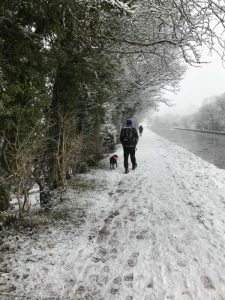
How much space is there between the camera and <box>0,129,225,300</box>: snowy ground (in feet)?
12.1

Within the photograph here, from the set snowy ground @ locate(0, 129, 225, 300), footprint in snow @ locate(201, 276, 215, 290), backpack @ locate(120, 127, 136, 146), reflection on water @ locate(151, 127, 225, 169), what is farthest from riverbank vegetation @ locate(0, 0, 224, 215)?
reflection on water @ locate(151, 127, 225, 169)

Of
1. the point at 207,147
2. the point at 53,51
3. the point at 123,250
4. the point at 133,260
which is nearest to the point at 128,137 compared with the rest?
the point at 53,51

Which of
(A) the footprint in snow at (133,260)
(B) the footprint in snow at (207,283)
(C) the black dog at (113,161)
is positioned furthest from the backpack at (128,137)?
(B) the footprint in snow at (207,283)

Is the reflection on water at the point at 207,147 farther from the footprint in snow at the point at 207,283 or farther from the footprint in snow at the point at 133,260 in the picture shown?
the footprint in snow at the point at 207,283

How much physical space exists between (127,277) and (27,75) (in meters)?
3.62

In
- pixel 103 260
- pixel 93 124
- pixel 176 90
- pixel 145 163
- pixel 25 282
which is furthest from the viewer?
pixel 176 90

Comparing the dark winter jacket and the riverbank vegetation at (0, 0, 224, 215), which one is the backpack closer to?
the dark winter jacket

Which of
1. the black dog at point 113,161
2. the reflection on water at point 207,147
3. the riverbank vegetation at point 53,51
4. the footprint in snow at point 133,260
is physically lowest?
the reflection on water at point 207,147

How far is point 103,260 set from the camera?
4395 millimetres

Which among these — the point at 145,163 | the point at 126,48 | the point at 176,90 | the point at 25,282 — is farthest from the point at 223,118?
the point at 25,282

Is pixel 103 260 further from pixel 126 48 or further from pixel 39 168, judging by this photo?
pixel 126 48

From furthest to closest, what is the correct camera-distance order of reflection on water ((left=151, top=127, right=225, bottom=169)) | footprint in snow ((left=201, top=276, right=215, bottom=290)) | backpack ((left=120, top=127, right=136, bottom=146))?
reflection on water ((left=151, top=127, right=225, bottom=169))
backpack ((left=120, top=127, right=136, bottom=146))
footprint in snow ((left=201, top=276, right=215, bottom=290))

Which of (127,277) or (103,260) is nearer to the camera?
(127,277)

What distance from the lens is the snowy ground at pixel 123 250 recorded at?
3.68m
